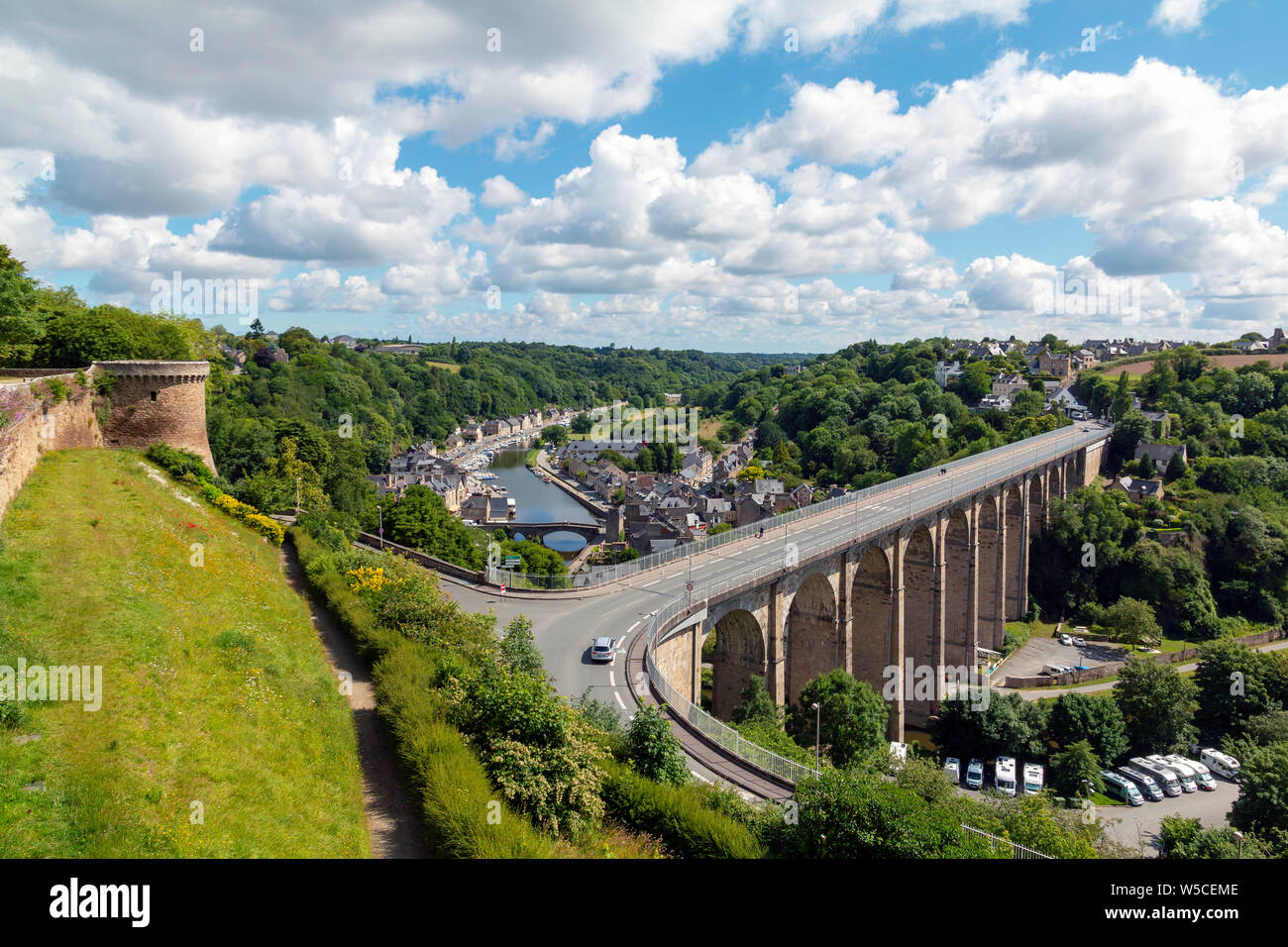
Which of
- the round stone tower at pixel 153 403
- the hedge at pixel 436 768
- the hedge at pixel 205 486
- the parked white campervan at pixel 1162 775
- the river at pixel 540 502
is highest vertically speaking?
the round stone tower at pixel 153 403

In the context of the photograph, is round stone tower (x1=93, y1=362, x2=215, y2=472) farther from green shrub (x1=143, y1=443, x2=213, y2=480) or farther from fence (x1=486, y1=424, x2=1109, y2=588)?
fence (x1=486, y1=424, x2=1109, y2=588)

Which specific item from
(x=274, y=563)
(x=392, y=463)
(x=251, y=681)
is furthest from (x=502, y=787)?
(x=392, y=463)

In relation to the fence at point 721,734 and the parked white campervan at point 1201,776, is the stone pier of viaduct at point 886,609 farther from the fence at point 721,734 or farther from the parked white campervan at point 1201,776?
the parked white campervan at point 1201,776

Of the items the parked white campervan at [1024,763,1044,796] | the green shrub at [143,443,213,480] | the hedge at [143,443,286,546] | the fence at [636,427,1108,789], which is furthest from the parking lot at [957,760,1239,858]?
the green shrub at [143,443,213,480]

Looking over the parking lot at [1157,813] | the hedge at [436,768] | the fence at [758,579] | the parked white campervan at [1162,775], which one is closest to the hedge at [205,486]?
the hedge at [436,768]

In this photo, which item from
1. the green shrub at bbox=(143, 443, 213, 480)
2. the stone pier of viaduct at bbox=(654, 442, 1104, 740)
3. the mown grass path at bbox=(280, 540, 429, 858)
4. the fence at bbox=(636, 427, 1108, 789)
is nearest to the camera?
the mown grass path at bbox=(280, 540, 429, 858)

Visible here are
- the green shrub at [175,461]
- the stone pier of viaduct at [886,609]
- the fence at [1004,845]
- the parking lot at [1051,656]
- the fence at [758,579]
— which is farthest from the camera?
the parking lot at [1051,656]
